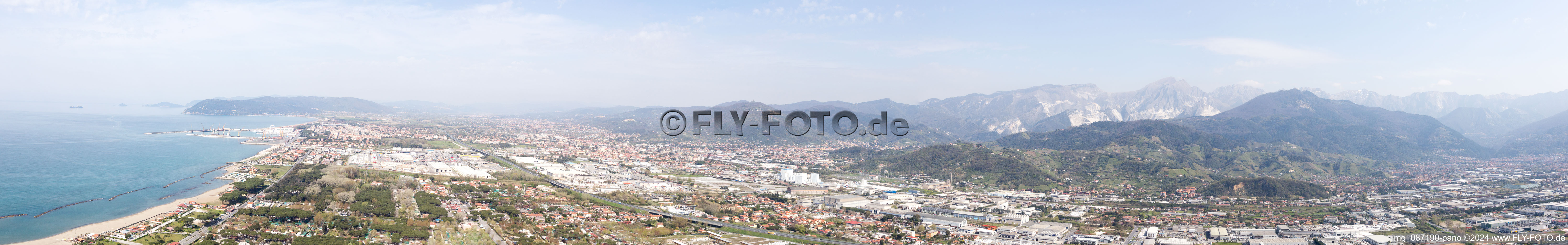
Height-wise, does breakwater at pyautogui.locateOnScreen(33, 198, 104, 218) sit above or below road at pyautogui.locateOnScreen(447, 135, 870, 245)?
above

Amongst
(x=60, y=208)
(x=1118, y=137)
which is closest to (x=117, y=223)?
(x=60, y=208)

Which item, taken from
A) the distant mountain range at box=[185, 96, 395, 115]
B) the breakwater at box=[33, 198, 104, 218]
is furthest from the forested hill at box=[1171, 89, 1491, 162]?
the distant mountain range at box=[185, 96, 395, 115]

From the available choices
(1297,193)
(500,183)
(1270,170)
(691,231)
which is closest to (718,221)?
(691,231)

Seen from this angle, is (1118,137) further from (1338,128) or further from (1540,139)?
(1540,139)

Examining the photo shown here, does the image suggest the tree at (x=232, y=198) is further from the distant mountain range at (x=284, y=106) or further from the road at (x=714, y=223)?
the distant mountain range at (x=284, y=106)

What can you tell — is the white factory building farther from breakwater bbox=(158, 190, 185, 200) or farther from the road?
breakwater bbox=(158, 190, 185, 200)

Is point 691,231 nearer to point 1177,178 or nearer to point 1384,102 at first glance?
point 1177,178
